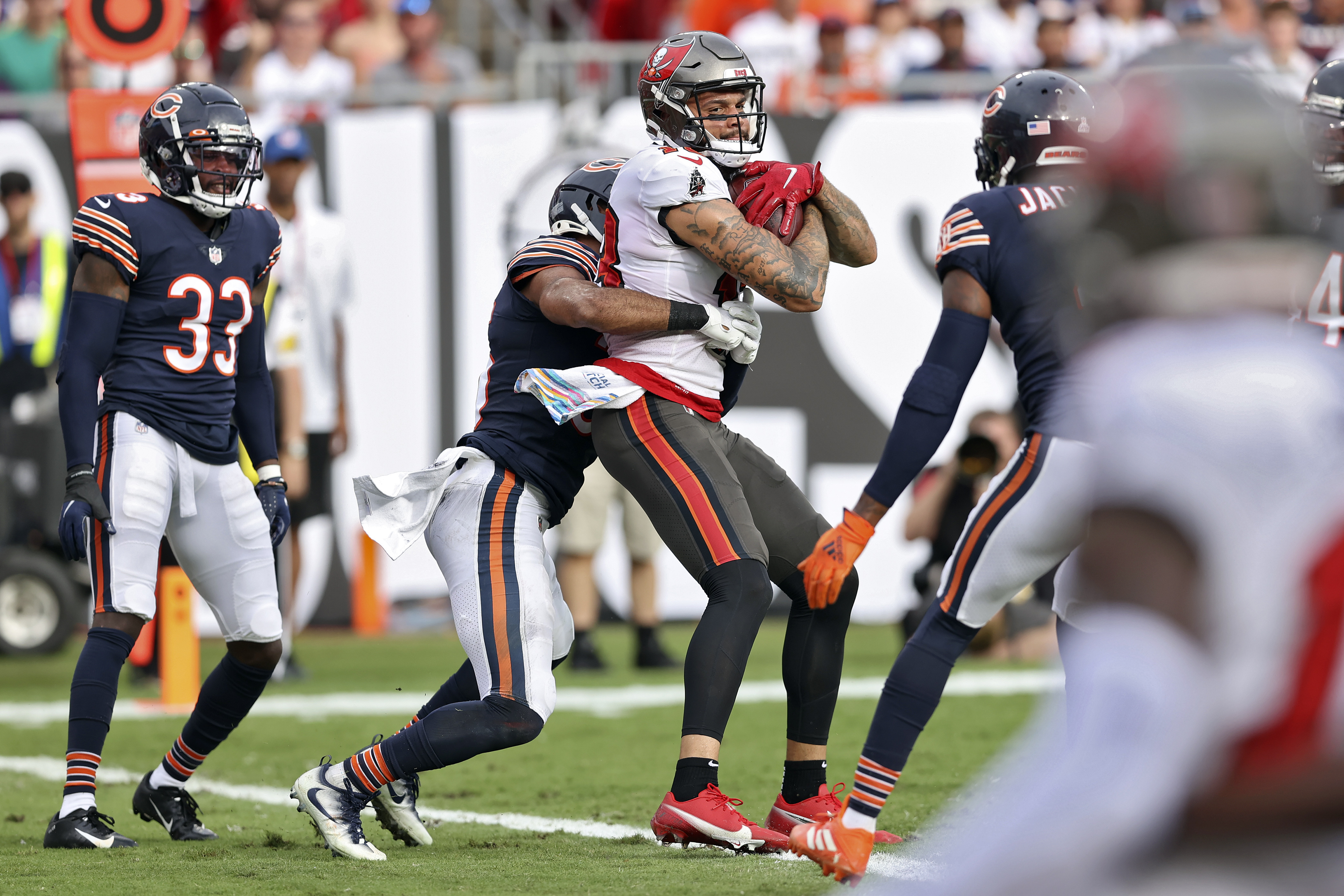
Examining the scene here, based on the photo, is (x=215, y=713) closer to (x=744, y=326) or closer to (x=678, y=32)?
(x=744, y=326)

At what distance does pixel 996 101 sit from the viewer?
14.0 feet

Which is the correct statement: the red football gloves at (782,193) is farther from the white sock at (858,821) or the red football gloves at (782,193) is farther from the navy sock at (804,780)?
the white sock at (858,821)

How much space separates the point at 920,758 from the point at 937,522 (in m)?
2.77

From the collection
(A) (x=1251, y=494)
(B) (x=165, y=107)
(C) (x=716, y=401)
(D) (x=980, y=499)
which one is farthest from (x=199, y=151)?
(A) (x=1251, y=494)

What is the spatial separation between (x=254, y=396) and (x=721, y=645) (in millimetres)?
1861

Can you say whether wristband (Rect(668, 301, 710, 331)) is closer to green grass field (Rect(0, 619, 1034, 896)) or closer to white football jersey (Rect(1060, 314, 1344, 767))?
green grass field (Rect(0, 619, 1034, 896))

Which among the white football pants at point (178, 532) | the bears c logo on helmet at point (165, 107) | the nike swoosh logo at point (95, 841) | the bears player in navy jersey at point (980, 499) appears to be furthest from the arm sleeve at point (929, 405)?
the bears c logo on helmet at point (165, 107)

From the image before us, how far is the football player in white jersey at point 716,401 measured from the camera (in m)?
4.04

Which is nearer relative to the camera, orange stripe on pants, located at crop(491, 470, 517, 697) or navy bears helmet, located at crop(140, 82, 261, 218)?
orange stripe on pants, located at crop(491, 470, 517, 697)

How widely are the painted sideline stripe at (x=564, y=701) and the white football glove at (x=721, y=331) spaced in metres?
3.06

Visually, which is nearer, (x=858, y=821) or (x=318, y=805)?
(x=858, y=821)

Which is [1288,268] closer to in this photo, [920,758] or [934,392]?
[934,392]

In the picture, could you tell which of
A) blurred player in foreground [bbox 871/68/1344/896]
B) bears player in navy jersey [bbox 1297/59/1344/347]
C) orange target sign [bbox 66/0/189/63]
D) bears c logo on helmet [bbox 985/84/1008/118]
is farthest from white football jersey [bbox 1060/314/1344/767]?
orange target sign [bbox 66/0/189/63]

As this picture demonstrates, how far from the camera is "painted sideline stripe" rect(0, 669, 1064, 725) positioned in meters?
7.11
